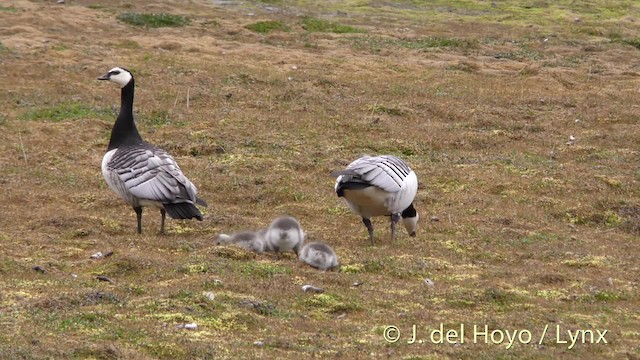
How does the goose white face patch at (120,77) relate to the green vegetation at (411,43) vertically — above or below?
above

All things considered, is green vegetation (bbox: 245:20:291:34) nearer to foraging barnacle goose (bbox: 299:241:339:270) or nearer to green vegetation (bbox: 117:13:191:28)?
green vegetation (bbox: 117:13:191:28)

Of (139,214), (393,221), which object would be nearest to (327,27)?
(393,221)

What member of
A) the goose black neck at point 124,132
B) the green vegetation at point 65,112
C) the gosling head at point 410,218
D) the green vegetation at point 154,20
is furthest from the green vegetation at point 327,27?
the gosling head at point 410,218

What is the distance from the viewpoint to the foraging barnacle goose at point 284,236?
42.7ft

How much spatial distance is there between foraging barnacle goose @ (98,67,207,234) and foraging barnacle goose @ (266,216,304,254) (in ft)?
3.42

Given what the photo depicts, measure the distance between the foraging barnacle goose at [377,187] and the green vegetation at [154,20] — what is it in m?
22.8

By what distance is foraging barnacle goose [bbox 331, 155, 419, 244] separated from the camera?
13.8 meters

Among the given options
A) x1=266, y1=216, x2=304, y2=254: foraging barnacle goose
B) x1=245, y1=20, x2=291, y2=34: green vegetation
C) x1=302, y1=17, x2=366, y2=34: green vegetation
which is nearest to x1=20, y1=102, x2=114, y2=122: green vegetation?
x1=266, y1=216, x2=304, y2=254: foraging barnacle goose

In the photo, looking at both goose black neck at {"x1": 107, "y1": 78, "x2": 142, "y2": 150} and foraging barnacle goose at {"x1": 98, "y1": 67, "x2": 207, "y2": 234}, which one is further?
goose black neck at {"x1": 107, "y1": 78, "x2": 142, "y2": 150}

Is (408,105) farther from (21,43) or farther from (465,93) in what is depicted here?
(21,43)

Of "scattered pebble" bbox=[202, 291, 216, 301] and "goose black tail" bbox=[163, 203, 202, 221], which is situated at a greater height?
"scattered pebble" bbox=[202, 291, 216, 301]

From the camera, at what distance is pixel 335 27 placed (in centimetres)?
3862

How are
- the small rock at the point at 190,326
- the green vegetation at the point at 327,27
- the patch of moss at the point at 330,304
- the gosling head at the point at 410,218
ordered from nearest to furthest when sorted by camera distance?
the small rock at the point at 190,326 < the patch of moss at the point at 330,304 < the gosling head at the point at 410,218 < the green vegetation at the point at 327,27

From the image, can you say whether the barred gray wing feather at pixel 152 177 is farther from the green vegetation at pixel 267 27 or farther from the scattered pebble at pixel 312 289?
the green vegetation at pixel 267 27
